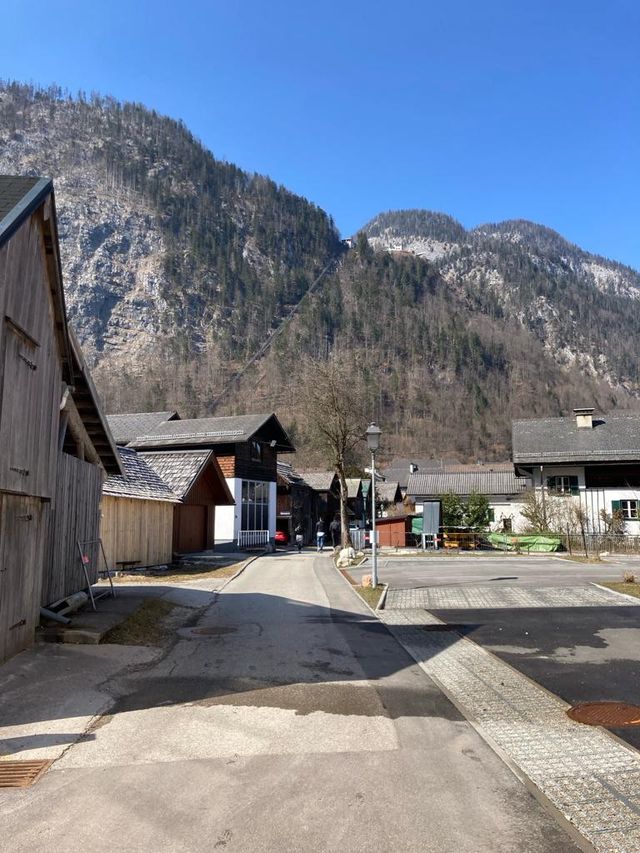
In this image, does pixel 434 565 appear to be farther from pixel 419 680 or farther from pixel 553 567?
pixel 419 680

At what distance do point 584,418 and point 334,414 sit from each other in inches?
833

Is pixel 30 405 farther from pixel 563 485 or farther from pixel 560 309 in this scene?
pixel 560 309

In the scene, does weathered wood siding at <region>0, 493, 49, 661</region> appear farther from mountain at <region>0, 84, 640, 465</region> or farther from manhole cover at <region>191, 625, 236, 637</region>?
mountain at <region>0, 84, 640, 465</region>

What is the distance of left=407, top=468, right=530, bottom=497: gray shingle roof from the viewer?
54781mm

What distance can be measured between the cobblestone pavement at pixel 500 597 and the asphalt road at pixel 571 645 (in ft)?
2.56

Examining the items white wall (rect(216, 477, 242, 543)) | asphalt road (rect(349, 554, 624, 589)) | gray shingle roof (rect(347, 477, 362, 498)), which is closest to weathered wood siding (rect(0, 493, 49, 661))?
asphalt road (rect(349, 554, 624, 589))

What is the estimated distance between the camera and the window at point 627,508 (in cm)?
4091

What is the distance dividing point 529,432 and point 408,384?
295ft

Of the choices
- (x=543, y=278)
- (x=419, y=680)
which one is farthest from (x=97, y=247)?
(x=419, y=680)

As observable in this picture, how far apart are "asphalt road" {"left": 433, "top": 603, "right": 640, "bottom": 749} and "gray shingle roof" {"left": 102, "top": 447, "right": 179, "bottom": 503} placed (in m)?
10.9

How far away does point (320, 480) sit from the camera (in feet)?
208

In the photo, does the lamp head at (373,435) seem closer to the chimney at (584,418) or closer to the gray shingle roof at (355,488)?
the chimney at (584,418)

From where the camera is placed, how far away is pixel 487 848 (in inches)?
150

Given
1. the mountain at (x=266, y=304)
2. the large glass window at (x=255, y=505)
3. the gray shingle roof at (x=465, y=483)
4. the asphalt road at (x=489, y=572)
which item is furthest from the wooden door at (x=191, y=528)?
the mountain at (x=266, y=304)
